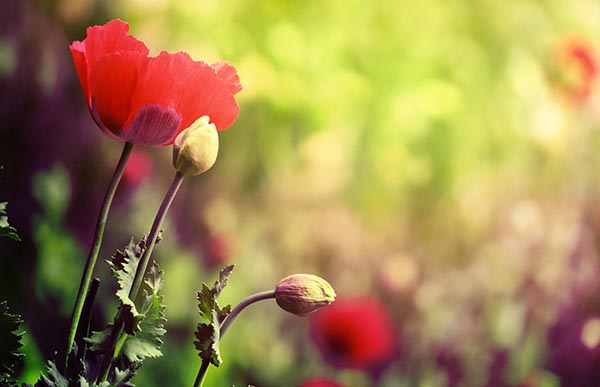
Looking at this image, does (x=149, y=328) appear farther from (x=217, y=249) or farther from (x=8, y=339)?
(x=217, y=249)

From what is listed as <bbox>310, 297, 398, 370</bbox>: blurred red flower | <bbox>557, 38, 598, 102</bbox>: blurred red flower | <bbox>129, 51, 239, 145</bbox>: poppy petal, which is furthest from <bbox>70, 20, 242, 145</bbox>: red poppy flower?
<bbox>557, 38, 598, 102</bbox>: blurred red flower

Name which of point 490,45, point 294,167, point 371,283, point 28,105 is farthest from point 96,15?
point 490,45

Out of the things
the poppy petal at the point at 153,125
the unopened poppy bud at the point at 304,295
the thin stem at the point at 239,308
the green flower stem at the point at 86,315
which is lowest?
the green flower stem at the point at 86,315

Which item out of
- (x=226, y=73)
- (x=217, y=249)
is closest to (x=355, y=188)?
(x=217, y=249)

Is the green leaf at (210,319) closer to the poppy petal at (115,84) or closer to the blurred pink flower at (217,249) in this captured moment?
the poppy petal at (115,84)

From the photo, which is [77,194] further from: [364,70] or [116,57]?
[116,57]

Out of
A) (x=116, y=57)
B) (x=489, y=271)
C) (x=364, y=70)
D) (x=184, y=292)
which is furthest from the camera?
(x=364, y=70)

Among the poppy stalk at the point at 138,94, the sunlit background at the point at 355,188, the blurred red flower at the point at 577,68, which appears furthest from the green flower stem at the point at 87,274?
the blurred red flower at the point at 577,68
